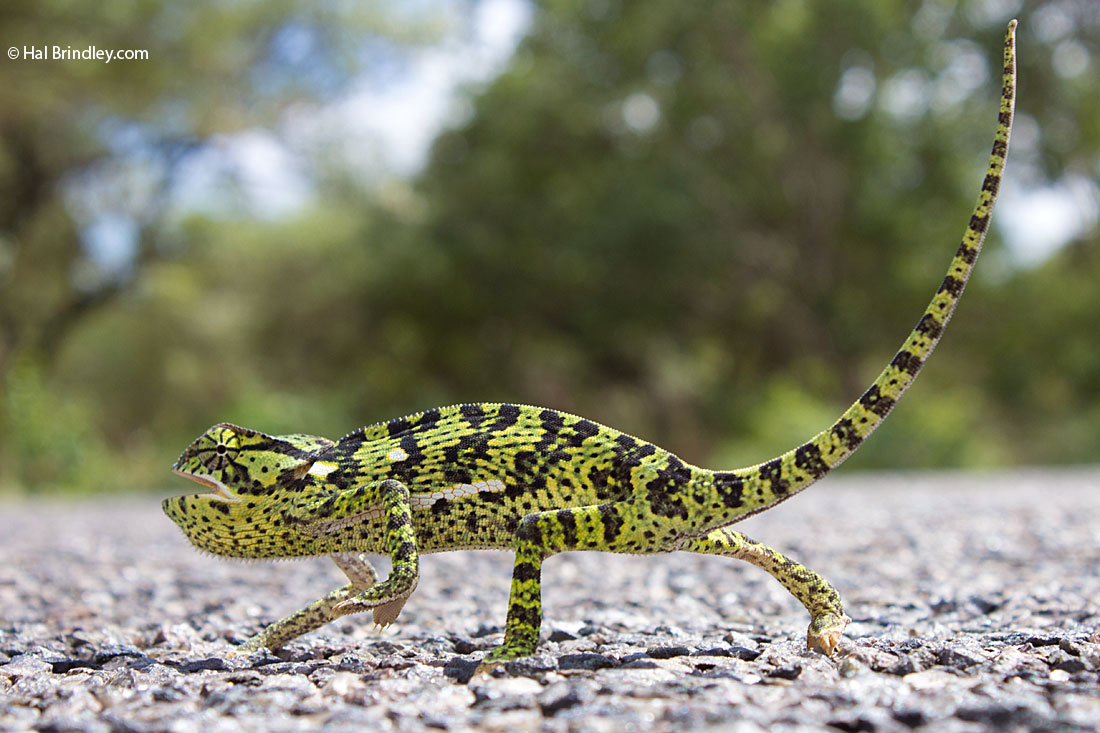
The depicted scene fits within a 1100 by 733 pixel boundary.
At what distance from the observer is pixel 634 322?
24.4 m

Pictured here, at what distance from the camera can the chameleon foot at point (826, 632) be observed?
11.0 ft

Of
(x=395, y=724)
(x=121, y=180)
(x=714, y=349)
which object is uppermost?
(x=121, y=180)

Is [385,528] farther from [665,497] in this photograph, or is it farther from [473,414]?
[665,497]

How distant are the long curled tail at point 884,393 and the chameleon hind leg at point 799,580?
0.29 meters

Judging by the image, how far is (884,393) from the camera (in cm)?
316

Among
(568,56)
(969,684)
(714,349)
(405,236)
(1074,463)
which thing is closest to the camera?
(969,684)

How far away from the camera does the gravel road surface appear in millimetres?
2539

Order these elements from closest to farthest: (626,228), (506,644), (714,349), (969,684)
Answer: (969,684) < (506,644) < (626,228) < (714,349)

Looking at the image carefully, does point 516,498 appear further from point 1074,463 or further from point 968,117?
point 968,117

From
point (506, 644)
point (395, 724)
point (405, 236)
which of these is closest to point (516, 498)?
point (506, 644)

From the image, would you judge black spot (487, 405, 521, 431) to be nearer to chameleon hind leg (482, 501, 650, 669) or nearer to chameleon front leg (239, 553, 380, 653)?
chameleon hind leg (482, 501, 650, 669)

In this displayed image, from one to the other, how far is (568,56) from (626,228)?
512cm

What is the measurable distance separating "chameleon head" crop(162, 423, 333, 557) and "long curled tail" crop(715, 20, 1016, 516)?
5.29 feet

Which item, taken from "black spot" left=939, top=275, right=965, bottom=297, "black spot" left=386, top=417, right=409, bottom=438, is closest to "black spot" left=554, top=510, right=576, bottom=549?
"black spot" left=386, top=417, right=409, bottom=438
